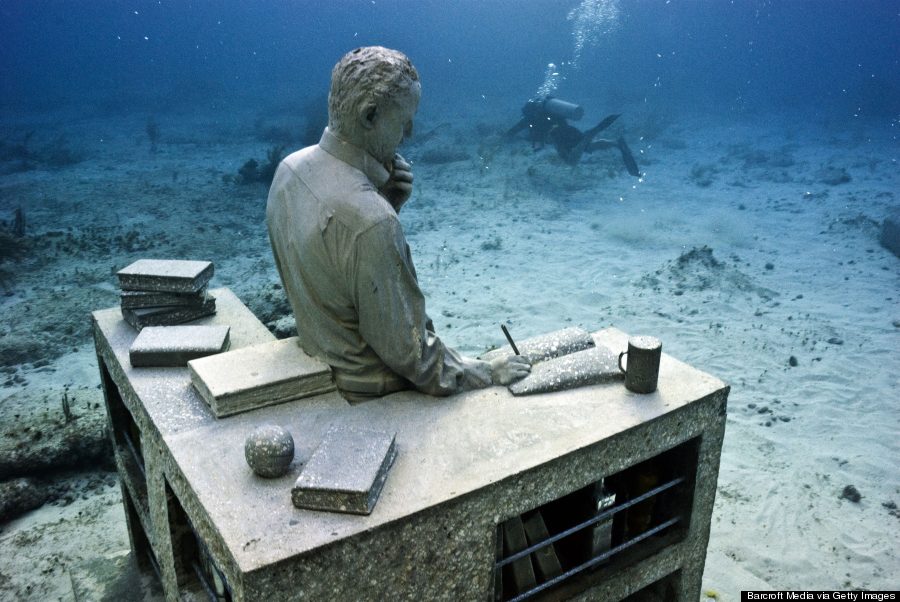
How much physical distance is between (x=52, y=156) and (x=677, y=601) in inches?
852

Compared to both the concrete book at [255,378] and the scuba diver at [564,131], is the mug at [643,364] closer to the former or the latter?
the concrete book at [255,378]

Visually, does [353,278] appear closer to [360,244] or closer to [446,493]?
[360,244]

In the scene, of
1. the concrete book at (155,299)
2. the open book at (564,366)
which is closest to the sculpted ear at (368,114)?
the open book at (564,366)

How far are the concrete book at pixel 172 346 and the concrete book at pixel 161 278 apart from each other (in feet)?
1.01

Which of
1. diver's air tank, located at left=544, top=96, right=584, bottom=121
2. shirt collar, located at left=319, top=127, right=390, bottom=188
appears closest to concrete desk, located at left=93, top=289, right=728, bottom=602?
shirt collar, located at left=319, top=127, right=390, bottom=188

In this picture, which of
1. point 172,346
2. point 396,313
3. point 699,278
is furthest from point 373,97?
point 699,278

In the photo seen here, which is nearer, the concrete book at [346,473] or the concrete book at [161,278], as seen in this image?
the concrete book at [346,473]

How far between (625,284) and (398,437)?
312 inches

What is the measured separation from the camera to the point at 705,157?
23.1 metres

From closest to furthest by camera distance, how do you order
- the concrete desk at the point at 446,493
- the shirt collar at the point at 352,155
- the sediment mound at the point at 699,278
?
the concrete desk at the point at 446,493
the shirt collar at the point at 352,155
the sediment mound at the point at 699,278

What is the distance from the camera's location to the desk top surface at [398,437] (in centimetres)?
249

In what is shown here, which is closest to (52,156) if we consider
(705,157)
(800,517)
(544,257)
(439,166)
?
(439,166)

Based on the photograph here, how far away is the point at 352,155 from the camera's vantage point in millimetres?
3123

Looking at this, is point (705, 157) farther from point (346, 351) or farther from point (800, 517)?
point (346, 351)
